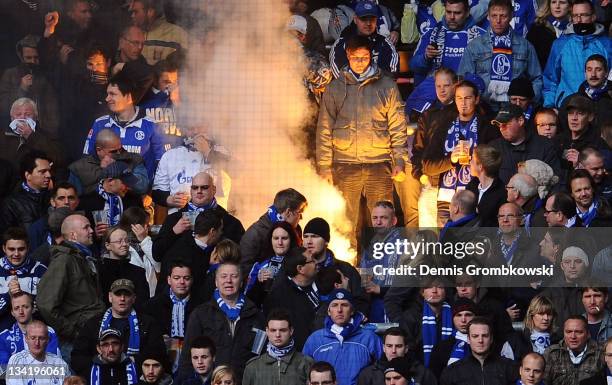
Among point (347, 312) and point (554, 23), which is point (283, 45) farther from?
point (347, 312)

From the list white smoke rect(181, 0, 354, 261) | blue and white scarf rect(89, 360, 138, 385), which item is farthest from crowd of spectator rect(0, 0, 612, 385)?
white smoke rect(181, 0, 354, 261)

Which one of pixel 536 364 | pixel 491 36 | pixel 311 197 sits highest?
→ pixel 491 36

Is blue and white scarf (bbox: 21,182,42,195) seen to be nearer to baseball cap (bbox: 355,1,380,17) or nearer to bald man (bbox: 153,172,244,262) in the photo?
bald man (bbox: 153,172,244,262)

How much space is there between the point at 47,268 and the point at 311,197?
9.51 feet

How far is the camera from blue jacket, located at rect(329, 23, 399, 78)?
15695mm

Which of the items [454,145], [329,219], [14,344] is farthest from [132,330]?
[454,145]

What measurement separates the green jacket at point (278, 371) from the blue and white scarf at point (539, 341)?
4.78 ft

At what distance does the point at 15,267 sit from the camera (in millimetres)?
13578

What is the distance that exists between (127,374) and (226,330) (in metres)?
0.71

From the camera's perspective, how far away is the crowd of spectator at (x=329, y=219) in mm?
12875

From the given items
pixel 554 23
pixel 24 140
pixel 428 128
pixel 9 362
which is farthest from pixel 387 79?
pixel 9 362

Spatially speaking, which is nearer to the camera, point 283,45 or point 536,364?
point 536,364

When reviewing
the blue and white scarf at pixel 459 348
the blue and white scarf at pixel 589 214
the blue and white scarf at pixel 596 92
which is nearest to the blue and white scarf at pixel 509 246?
the blue and white scarf at pixel 589 214

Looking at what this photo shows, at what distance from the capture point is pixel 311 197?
15.7m
